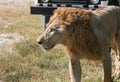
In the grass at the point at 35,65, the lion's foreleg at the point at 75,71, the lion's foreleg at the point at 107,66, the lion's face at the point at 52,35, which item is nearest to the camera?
the lion's face at the point at 52,35

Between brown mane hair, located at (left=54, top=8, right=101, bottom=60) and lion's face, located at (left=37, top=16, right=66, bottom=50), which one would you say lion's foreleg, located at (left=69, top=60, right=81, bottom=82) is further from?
lion's face, located at (left=37, top=16, right=66, bottom=50)

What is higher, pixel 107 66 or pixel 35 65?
pixel 107 66

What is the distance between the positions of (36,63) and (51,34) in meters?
2.39

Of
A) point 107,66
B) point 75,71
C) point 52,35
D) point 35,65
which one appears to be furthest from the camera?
point 35,65

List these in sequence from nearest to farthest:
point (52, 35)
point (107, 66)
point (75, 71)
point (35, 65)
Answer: point (52, 35) → point (107, 66) → point (75, 71) → point (35, 65)

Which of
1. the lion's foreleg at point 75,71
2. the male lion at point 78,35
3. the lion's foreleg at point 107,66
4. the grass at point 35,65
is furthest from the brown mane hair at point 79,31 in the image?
the grass at point 35,65

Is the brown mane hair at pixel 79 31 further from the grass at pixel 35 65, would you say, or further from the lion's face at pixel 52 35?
the grass at pixel 35 65

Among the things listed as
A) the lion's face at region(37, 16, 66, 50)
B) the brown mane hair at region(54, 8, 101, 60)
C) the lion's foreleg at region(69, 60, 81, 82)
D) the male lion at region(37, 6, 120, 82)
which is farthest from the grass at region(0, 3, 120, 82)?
the lion's face at region(37, 16, 66, 50)

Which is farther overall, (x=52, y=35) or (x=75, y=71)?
(x=75, y=71)

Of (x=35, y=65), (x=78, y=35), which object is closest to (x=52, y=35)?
(x=78, y=35)

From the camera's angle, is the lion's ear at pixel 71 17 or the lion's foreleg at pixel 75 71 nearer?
the lion's ear at pixel 71 17

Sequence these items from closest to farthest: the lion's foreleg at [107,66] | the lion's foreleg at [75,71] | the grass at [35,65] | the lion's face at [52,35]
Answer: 1. the lion's face at [52,35]
2. the lion's foreleg at [107,66]
3. the lion's foreleg at [75,71]
4. the grass at [35,65]

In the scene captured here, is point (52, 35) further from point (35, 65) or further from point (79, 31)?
point (35, 65)

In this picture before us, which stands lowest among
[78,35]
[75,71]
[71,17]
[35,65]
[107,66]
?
[35,65]
